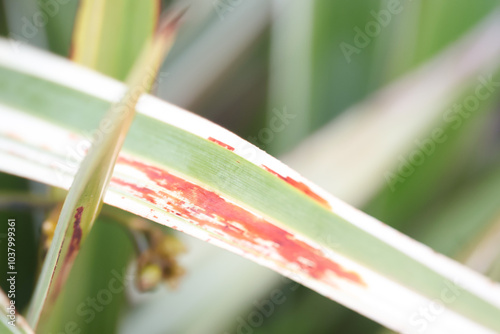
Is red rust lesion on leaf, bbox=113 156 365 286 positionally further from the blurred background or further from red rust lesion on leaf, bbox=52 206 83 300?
the blurred background

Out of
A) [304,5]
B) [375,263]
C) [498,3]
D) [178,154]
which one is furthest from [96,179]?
[498,3]

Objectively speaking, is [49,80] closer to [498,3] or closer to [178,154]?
[178,154]

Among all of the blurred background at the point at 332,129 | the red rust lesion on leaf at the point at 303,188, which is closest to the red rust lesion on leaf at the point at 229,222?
the red rust lesion on leaf at the point at 303,188

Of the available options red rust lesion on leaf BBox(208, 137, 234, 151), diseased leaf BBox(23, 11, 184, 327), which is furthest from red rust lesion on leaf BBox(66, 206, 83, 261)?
red rust lesion on leaf BBox(208, 137, 234, 151)

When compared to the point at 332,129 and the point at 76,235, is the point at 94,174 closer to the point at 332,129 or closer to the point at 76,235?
the point at 76,235

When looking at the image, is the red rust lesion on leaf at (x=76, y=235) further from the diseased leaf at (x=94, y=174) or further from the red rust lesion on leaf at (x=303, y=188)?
the red rust lesion on leaf at (x=303, y=188)

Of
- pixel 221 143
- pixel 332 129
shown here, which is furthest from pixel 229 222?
pixel 332 129
